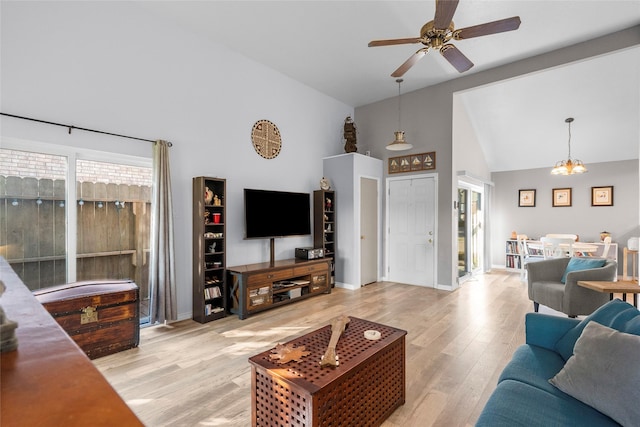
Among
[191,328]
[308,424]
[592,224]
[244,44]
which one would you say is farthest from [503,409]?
[592,224]

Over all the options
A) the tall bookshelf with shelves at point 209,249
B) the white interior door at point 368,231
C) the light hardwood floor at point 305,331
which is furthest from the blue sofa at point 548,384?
the white interior door at point 368,231

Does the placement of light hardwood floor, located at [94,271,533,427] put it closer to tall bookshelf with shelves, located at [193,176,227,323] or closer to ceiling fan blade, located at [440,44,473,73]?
tall bookshelf with shelves, located at [193,176,227,323]

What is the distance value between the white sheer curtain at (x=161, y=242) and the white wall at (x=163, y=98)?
214 millimetres

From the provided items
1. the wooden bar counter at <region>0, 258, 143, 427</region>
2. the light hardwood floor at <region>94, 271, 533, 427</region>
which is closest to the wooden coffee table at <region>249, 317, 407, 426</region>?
the light hardwood floor at <region>94, 271, 533, 427</region>

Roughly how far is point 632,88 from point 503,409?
19.4 feet

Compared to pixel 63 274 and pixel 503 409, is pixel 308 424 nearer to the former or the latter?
pixel 503 409

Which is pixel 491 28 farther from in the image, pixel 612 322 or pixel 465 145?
pixel 465 145

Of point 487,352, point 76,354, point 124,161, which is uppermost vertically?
point 124,161

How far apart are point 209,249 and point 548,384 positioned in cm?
341

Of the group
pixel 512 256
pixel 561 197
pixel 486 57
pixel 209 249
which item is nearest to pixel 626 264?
pixel 561 197

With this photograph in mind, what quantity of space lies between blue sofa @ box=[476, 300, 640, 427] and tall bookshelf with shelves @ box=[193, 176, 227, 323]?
3.09 metres

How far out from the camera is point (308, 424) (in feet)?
4.66

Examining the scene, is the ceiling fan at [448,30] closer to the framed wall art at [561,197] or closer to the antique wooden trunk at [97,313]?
the antique wooden trunk at [97,313]

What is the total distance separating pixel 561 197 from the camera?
258 inches
